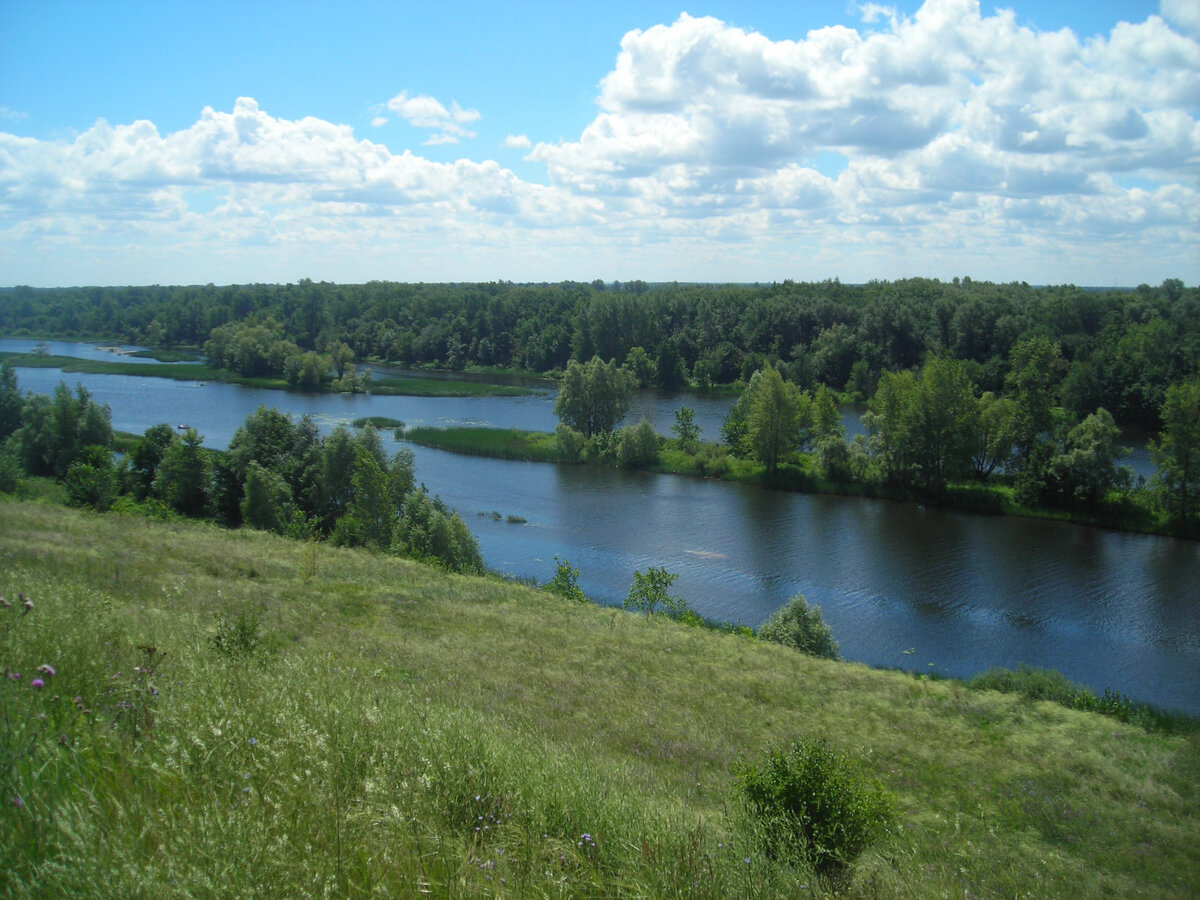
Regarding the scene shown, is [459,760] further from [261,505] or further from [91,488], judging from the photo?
[91,488]

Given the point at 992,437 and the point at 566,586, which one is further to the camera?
the point at 992,437

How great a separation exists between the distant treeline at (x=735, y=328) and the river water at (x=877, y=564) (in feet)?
57.6

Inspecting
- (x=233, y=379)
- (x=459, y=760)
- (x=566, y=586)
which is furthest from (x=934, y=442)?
(x=233, y=379)

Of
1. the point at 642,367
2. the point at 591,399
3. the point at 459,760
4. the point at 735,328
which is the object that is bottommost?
the point at 459,760

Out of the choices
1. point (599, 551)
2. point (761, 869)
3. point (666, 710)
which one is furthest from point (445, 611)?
point (599, 551)

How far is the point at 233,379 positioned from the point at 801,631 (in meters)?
66.6

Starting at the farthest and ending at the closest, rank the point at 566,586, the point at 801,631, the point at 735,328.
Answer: the point at 735,328 → the point at 566,586 → the point at 801,631

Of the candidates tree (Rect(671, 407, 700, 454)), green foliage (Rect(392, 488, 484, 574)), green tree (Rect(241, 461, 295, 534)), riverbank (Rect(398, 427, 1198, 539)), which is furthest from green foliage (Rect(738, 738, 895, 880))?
tree (Rect(671, 407, 700, 454))

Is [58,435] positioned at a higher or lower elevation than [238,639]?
lower

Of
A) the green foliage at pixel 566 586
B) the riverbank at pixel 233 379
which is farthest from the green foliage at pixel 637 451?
the riverbank at pixel 233 379

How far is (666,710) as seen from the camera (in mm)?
11031

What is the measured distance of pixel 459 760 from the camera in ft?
14.7

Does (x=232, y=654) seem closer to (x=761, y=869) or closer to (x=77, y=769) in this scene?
(x=77, y=769)

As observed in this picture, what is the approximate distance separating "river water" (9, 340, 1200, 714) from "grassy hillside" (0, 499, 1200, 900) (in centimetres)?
777
